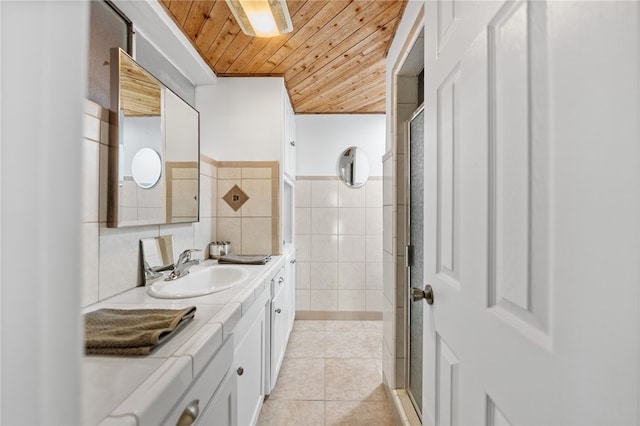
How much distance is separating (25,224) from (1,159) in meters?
0.05

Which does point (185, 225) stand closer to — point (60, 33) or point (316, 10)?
point (316, 10)

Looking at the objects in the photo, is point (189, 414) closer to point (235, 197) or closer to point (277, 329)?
point (277, 329)

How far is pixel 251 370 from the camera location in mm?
1373

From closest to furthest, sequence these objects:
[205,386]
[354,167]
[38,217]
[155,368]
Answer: [38,217], [155,368], [205,386], [354,167]

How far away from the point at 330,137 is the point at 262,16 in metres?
1.74

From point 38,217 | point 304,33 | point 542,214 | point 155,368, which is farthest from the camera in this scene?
point 304,33

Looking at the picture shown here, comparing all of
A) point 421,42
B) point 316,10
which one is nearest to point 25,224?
point 421,42

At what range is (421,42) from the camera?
1.38 m

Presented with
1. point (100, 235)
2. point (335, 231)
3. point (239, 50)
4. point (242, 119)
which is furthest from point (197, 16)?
point (335, 231)

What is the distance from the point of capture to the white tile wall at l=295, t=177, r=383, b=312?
3.13 m

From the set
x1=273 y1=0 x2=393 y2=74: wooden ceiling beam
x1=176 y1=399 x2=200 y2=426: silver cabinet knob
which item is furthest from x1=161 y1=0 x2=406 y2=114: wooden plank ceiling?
x1=176 y1=399 x2=200 y2=426: silver cabinet knob

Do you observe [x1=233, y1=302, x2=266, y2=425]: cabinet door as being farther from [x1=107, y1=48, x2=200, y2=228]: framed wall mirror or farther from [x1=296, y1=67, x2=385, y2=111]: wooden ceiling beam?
[x1=296, y1=67, x2=385, y2=111]: wooden ceiling beam

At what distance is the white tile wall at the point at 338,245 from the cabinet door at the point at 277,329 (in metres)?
0.89

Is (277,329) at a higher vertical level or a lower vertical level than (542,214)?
lower
